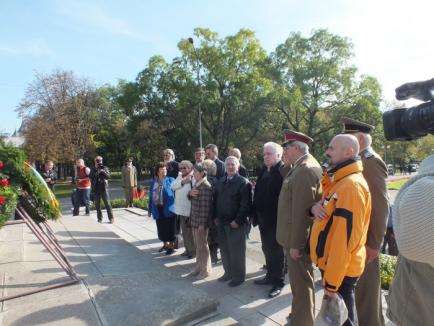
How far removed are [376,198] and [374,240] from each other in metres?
0.39

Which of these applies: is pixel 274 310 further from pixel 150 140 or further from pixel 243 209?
pixel 150 140

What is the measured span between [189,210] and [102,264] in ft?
5.21

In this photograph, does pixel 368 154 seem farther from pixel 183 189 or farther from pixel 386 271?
pixel 183 189

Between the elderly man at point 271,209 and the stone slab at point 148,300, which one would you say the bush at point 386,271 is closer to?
the elderly man at point 271,209

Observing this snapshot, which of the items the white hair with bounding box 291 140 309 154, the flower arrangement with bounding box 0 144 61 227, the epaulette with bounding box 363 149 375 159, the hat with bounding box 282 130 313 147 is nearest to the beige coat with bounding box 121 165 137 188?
the flower arrangement with bounding box 0 144 61 227

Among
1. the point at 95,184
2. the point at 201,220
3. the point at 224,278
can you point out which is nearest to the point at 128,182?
the point at 95,184

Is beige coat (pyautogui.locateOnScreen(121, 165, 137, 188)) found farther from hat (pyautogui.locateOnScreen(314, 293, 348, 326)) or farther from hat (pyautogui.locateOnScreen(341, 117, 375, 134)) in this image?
hat (pyautogui.locateOnScreen(314, 293, 348, 326))

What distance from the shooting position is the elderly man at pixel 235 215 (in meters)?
4.88

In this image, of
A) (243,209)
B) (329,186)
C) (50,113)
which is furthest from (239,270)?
(50,113)

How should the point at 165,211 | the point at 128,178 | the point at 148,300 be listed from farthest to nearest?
the point at 128,178 → the point at 165,211 → the point at 148,300

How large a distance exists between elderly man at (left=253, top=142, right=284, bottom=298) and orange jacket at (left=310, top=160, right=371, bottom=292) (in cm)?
182

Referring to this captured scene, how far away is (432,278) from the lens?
1.37 metres

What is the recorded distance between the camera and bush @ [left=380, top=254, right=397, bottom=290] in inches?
182

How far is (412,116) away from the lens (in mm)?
1429
